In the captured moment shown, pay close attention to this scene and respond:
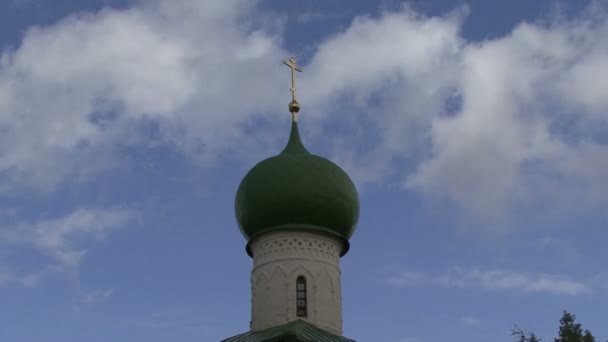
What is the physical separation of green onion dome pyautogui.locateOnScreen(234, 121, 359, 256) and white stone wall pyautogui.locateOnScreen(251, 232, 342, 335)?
28 centimetres

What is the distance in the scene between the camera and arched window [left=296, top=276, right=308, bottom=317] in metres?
19.4

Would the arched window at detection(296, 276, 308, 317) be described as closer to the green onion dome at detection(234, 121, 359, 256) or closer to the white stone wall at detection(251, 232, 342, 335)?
the white stone wall at detection(251, 232, 342, 335)

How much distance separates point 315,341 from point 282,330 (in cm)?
95

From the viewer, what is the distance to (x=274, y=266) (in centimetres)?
1988

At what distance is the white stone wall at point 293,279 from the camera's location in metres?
19.4

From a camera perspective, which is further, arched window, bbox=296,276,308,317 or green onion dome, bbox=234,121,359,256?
green onion dome, bbox=234,121,359,256

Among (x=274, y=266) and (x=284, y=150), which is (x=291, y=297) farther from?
(x=284, y=150)

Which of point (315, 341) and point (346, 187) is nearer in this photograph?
point (315, 341)

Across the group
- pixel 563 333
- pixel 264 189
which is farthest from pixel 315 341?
pixel 563 333

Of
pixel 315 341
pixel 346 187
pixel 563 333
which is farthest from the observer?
pixel 346 187

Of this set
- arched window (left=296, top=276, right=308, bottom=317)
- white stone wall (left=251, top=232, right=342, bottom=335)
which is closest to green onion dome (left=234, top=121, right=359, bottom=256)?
white stone wall (left=251, top=232, right=342, bottom=335)

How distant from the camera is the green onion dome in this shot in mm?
19812

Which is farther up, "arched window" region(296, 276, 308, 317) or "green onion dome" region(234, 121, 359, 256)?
"green onion dome" region(234, 121, 359, 256)

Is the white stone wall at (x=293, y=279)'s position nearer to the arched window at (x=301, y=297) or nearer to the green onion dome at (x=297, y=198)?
the arched window at (x=301, y=297)
